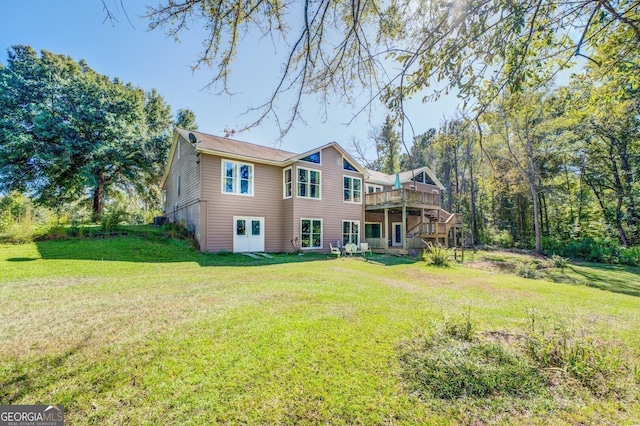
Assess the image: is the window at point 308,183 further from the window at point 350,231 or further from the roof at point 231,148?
the window at point 350,231

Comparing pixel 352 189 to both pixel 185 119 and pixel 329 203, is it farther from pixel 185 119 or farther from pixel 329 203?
pixel 185 119

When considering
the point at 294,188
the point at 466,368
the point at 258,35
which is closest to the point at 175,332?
the point at 466,368

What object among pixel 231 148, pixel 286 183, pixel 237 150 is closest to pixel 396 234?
pixel 286 183

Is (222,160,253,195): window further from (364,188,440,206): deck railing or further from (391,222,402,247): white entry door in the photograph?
(391,222,402,247): white entry door

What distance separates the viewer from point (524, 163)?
21.2 meters

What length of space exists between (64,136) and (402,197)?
843 inches

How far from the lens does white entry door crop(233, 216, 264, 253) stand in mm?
13099

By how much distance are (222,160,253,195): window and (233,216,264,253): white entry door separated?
1.38 m

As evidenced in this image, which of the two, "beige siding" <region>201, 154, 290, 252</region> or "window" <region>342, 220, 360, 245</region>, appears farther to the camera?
"window" <region>342, 220, 360, 245</region>

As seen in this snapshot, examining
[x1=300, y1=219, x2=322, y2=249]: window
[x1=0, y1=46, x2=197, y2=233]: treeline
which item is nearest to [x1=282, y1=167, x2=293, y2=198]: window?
[x1=300, y1=219, x2=322, y2=249]: window

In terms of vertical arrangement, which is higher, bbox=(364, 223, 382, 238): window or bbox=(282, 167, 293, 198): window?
bbox=(282, 167, 293, 198): window

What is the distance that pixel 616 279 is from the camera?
35.2 feet

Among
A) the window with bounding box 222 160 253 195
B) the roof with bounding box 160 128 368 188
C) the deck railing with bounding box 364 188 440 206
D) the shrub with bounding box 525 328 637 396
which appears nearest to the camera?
the shrub with bounding box 525 328 637 396

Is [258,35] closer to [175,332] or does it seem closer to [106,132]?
[175,332]
